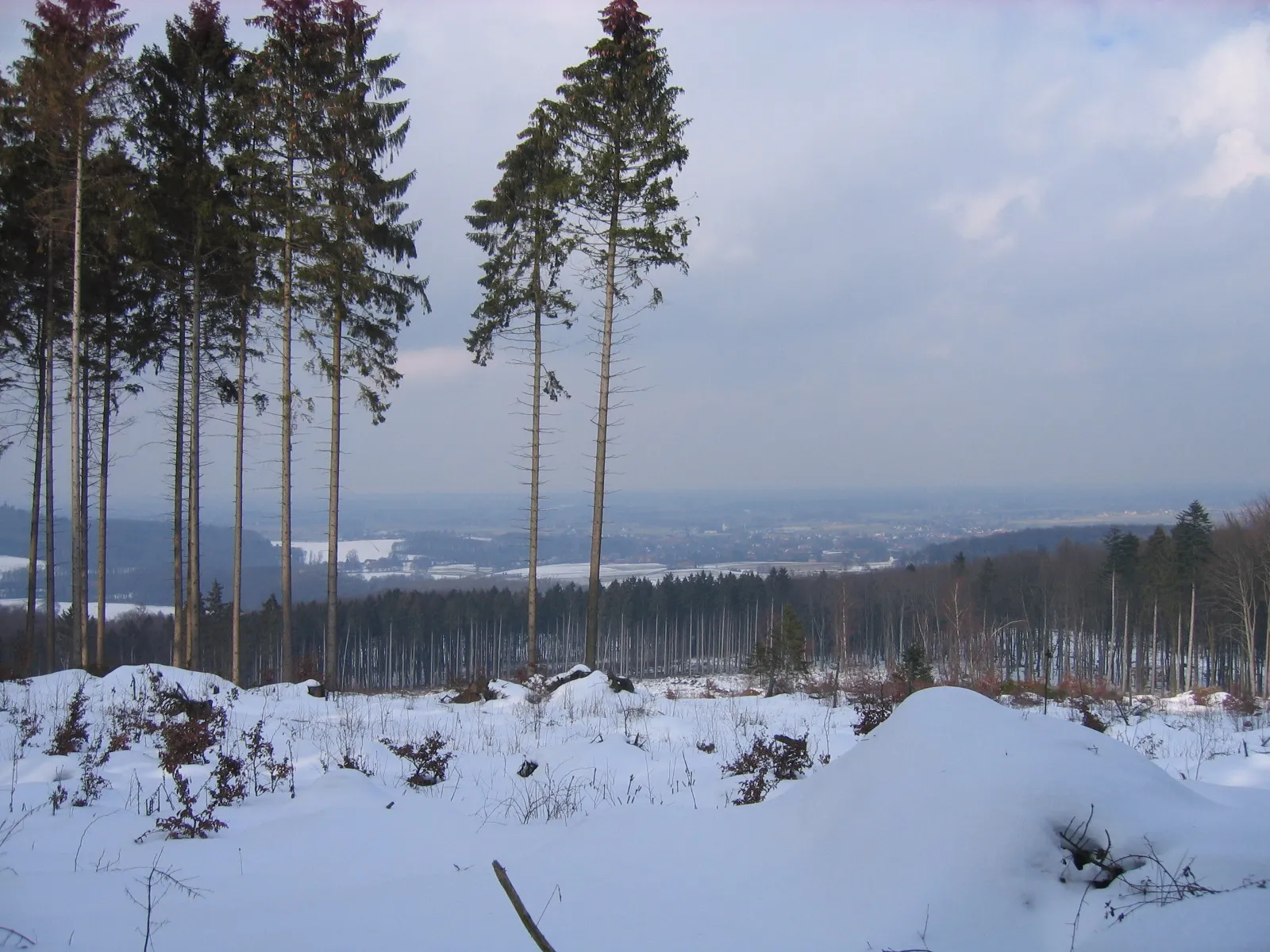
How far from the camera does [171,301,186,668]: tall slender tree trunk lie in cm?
1573

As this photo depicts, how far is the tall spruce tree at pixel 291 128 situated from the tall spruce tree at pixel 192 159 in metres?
0.96

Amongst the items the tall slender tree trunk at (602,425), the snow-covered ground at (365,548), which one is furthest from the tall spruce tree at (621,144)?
the snow-covered ground at (365,548)

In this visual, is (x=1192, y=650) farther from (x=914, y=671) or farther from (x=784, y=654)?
(x=914, y=671)

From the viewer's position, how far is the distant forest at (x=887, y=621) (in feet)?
106

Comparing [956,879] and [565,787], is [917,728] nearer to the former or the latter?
[956,879]

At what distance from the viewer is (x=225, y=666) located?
39.0 m

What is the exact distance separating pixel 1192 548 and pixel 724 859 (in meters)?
37.9

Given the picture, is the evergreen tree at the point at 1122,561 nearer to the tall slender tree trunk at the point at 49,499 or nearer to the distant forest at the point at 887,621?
the distant forest at the point at 887,621

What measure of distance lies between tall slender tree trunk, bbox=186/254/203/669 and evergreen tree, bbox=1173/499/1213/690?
37.5 meters

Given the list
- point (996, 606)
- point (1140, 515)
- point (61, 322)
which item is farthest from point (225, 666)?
point (1140, 515)

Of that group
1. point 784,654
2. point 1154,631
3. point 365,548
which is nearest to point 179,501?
point 784,654

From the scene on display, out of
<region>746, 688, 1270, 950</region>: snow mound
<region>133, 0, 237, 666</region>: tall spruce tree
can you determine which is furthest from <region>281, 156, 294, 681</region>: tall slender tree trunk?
<region>746, 688, 1270, 950</region>: snow mound

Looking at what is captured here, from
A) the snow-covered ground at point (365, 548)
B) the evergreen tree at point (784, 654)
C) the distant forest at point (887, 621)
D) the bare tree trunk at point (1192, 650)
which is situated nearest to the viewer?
the evergreen tree at point (784, 654)

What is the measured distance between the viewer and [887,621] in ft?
165
